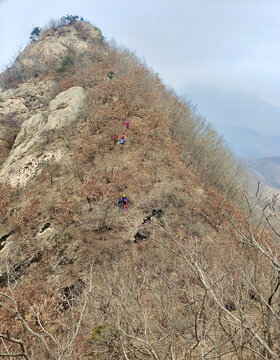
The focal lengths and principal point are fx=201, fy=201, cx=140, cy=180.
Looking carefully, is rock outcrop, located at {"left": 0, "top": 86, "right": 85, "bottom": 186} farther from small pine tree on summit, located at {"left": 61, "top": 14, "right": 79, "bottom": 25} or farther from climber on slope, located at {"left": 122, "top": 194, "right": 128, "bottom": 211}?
small pine tree on summit, located at {"left": 61, "top": 14, "right": 79, "bottom": 25}

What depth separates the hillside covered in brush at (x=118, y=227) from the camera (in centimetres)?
456

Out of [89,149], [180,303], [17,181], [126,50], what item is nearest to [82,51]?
[126,50]

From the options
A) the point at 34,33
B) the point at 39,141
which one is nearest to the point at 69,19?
the point at 34,33

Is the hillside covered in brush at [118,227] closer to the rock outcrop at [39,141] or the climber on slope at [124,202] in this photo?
the rock outcrop at [39,141]

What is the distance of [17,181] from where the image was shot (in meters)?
14.7

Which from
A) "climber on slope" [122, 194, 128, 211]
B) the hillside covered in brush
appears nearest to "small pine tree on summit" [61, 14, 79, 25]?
the hillside covered in brush

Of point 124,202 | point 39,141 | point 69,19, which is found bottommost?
point 39,141

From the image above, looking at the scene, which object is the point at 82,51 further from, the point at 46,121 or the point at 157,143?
the point at 157,143

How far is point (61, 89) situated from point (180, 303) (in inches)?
957

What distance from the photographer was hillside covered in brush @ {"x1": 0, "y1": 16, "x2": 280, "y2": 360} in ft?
15.0

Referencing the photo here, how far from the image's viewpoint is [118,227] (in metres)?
11.0

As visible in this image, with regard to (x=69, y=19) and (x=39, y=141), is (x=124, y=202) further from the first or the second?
(x=69, y=19)

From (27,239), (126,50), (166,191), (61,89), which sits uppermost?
(126,50)

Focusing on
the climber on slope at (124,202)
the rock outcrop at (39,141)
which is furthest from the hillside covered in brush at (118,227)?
the climber on slope at (124,202)
